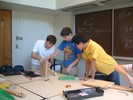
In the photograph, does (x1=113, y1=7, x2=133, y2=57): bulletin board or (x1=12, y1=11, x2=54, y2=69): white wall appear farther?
(x1=12, y1=11, x2=54, y2=69): white wall

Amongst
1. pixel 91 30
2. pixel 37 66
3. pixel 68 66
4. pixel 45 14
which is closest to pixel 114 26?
pixel 91 30

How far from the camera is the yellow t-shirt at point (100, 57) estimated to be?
208 centimetres

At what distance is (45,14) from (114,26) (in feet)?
6.85

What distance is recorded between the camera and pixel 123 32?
3.23m

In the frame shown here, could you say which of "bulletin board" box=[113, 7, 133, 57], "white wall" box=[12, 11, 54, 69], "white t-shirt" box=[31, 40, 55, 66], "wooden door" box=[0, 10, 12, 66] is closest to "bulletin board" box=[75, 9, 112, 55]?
"bulletin board" box=[113, 7, 133, 57]

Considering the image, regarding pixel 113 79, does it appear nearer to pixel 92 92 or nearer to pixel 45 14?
pixel 92 92

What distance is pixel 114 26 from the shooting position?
336 centimetres

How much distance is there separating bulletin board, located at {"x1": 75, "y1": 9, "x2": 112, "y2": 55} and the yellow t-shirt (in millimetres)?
1338

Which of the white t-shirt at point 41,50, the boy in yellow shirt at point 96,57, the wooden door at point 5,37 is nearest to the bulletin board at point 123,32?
the boy in yellow shirt at point 96,57

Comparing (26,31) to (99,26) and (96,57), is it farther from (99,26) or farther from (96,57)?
(96,57)

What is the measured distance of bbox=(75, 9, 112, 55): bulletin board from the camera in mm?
3461

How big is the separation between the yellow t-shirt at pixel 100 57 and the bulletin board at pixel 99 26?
52.7 inches

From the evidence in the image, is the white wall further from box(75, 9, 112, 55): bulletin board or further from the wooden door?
box(75, 9, 112, 55): bulletin board

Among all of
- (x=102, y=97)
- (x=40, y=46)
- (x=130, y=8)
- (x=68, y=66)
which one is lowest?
(x=102, y=97)
